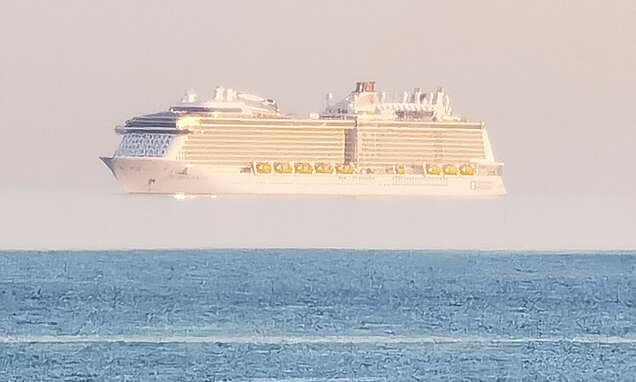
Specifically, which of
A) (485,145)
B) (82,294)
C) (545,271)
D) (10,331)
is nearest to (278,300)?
(82,294)

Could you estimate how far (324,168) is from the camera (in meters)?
102

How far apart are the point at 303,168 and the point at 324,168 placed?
1418 millimetres

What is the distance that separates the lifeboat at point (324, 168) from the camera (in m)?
101

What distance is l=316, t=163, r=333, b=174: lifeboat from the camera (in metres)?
101

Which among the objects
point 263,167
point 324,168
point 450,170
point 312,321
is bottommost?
point 312,321

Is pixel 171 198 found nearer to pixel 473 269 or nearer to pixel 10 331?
pixel 473 269

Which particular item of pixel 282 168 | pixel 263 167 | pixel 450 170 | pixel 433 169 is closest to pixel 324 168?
pixel 282 168

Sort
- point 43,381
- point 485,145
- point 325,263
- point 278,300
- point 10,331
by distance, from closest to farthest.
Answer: point 43,381
point 10,331
point 278,300
point 325,263
point 485,145

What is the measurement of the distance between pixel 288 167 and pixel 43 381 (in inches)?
3025

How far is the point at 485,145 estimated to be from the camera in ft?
349

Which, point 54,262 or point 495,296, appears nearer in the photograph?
point 495,296

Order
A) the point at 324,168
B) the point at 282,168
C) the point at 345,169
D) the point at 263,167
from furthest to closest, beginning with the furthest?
the point at 345,169, the point at 324,168, the point at 282,168, the point at 263,167

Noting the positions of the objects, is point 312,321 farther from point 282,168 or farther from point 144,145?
point 144,145

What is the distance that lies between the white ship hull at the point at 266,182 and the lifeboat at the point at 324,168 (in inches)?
11.0
